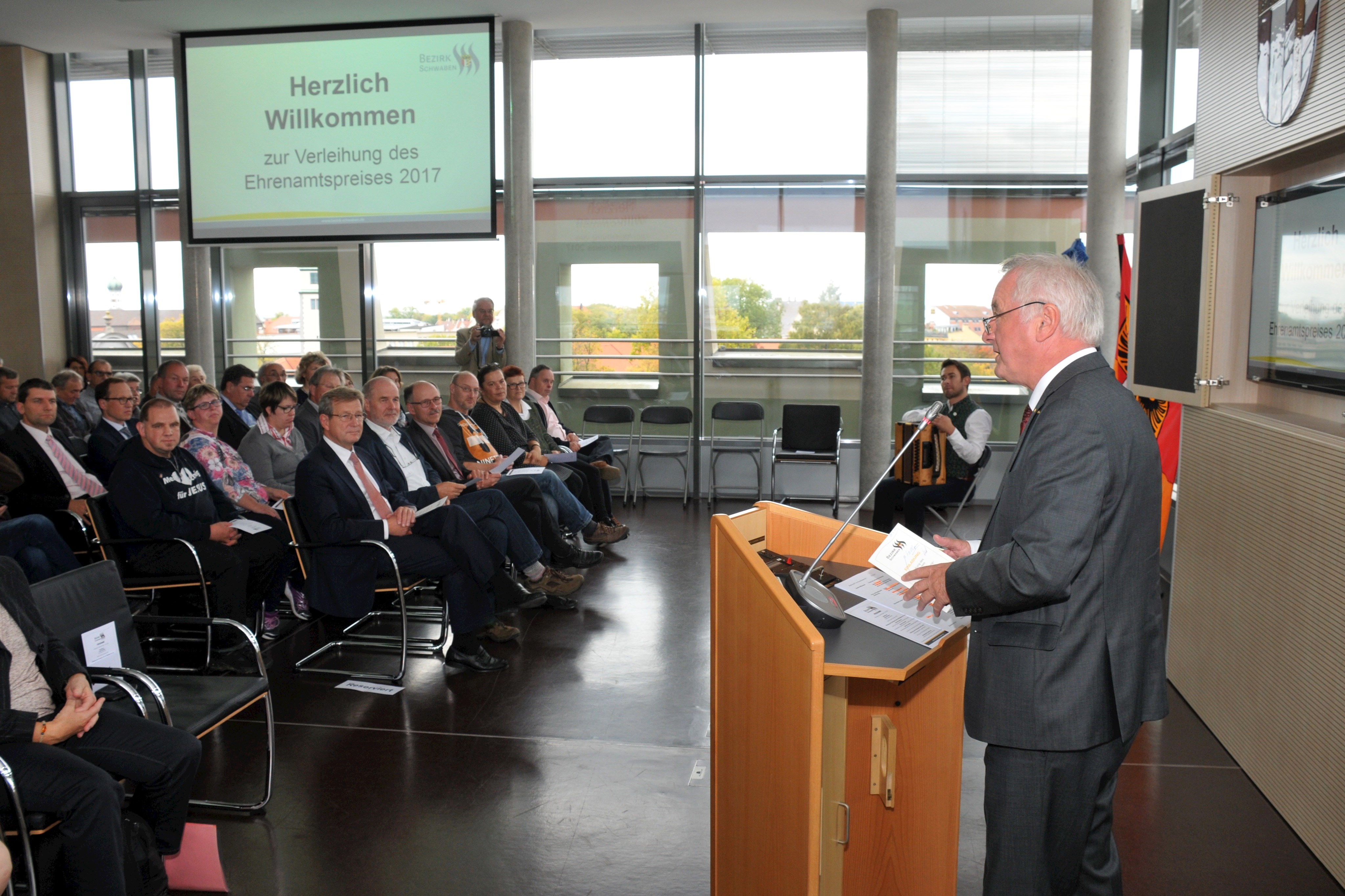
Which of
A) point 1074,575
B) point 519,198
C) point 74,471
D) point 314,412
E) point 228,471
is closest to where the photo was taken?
point 1074,575

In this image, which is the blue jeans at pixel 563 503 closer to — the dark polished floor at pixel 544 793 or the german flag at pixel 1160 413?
the dark polished floor at pixel 544 793

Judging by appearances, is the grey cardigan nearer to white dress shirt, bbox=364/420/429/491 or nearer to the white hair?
white dress shirt, bbox=364/420/429/491

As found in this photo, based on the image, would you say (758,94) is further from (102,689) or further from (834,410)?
(102,689)

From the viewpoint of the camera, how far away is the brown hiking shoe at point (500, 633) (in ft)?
15.2

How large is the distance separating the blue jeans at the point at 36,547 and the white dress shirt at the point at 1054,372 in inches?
157

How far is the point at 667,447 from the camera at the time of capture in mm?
8852

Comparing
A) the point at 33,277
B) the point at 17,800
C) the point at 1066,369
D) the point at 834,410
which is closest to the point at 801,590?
the point at 1066,369

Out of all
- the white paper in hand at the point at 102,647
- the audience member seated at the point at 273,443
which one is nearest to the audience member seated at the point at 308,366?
the audience member seated at the point at 273,443

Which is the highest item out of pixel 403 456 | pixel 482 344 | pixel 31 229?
pixel 31 229

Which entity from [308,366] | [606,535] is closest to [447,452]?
[606,535]

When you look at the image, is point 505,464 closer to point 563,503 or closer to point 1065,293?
point 563,503

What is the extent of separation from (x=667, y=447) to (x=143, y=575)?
5250mm

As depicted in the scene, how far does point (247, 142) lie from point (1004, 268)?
24.3 feet

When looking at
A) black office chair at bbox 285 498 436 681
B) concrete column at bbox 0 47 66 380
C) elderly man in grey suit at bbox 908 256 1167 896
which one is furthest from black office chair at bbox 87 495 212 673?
concrete column at bbox 0 47 66 380
